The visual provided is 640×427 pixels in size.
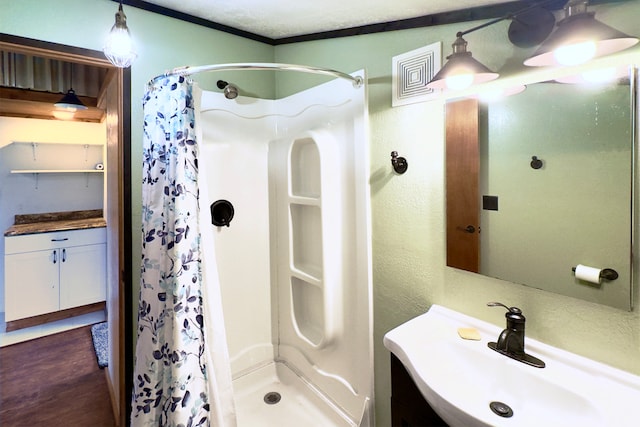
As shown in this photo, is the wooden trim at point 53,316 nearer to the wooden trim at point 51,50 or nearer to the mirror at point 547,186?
the wooden trim at point 51,50

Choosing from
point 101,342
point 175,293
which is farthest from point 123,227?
point 101,342

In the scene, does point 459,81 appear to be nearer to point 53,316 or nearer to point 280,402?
point 280,402

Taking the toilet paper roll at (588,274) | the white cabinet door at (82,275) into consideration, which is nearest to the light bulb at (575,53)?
the toilet paper roll at (588,274)

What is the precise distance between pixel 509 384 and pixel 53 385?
3.00 m

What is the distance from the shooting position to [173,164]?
129 cm

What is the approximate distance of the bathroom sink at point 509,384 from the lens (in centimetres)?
85

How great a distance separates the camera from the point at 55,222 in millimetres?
3600

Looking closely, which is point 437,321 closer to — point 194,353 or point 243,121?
point 194,353

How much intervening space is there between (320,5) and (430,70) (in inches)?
24.0

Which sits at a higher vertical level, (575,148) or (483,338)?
(575,148)

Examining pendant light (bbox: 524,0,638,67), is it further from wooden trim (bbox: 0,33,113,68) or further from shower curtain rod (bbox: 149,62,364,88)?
wooden trim (bbox: 0,33,113,68)

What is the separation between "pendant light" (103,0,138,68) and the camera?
129cm

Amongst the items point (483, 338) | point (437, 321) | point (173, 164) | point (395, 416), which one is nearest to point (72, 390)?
point (173, 164)

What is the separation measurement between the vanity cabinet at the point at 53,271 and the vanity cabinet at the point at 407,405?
140 inches
